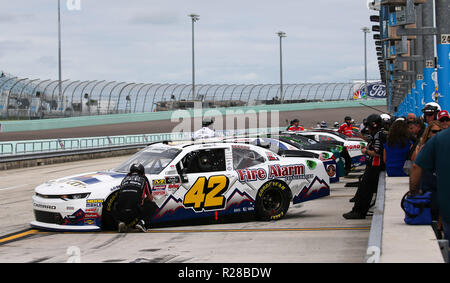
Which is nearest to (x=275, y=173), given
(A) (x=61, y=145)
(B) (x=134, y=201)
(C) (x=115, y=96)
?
(B) (x=134, y=201)

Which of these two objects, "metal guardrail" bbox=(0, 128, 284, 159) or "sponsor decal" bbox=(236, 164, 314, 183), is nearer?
"sponsor decal" bbox=(236, 164, 314, 183)

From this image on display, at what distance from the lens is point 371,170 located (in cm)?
1185

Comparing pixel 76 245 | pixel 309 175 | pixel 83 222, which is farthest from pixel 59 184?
pixel 309 175

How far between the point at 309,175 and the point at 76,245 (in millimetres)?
4714

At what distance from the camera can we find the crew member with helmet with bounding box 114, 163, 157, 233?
35.1ft

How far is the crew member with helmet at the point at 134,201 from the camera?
10703 millimetres

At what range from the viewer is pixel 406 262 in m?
5.86

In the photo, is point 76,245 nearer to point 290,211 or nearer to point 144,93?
point 290,211

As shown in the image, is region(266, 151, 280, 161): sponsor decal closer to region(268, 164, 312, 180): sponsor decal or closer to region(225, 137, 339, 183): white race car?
region(268, 164, 312, 180): sponsor decal

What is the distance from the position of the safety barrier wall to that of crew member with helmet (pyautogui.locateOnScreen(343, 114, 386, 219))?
23889 millimetres

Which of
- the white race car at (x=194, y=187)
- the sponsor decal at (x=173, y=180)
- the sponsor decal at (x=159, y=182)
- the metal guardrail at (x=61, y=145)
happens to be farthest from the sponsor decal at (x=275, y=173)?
the metal guardrail at (x=61, y=145)

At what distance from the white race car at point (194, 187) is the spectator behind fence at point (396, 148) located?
4.35 ft

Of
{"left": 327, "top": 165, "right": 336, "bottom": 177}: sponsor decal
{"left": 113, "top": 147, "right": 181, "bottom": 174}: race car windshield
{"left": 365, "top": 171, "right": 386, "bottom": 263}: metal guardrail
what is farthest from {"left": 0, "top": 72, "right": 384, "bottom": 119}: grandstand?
{"left": 365, "top": 171, "right": 386, "bottom": 263}: metal guardrail

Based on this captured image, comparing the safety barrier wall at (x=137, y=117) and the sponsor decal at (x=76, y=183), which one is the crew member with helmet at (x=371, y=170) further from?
the safety barrier wall at (x=137, y=117)
